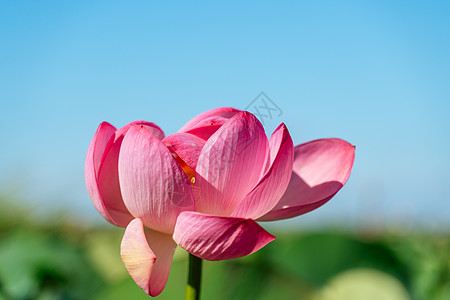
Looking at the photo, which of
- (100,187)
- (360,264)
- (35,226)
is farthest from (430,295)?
(35,226)

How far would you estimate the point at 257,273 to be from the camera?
2.27ft

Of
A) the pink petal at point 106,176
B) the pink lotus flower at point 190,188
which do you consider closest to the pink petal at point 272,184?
the pink lotus flower at point 190,188

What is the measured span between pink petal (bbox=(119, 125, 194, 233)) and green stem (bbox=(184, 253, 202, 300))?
2.3 inches

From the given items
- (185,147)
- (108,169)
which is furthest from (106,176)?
(185,147)

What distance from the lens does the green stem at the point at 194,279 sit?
48 centimetres

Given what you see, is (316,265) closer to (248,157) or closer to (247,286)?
(247,286)

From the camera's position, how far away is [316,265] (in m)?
1.22

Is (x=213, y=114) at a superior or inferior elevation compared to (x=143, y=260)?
superior

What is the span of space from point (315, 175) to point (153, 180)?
0.28 meters

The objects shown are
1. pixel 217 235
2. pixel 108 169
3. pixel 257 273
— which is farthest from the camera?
pixel 257 273

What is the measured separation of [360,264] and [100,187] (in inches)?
38.0

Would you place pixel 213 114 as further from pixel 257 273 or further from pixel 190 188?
pixel 257 273

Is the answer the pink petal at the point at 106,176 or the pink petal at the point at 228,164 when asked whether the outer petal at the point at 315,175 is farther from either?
the pink petal at the point at 106,176

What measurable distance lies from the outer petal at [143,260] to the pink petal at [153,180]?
3 centimetres
